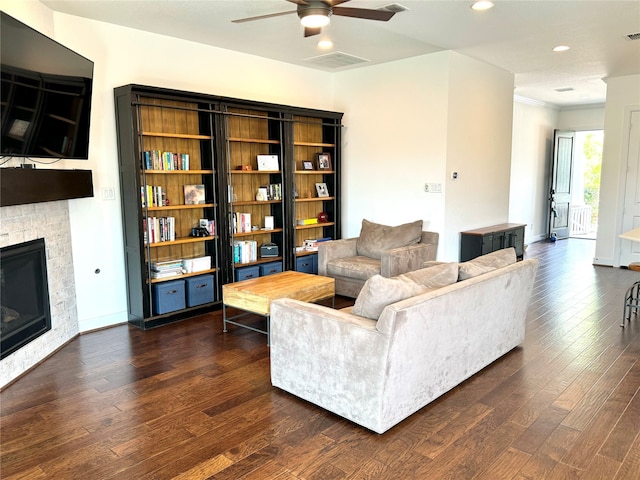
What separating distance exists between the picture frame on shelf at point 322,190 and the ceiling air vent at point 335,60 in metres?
1.52

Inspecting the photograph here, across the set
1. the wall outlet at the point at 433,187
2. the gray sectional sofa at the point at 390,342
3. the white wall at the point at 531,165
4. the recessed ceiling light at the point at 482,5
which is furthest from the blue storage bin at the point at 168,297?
the white wall at the point at 531,165

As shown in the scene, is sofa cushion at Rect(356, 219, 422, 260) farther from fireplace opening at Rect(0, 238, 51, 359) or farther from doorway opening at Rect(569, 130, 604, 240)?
doorway opening at Rect(569, 130, 604, 240)

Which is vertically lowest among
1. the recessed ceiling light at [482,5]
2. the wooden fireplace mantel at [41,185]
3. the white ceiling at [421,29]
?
the wooden fireplace mantel at [41,185]

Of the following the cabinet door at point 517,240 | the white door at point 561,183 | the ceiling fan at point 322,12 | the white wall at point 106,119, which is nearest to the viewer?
the ceiling fan at point 322,12

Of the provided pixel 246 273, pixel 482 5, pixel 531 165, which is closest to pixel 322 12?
pixel 482 5

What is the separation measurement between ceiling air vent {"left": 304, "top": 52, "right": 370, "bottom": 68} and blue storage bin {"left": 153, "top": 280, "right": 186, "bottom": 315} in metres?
3.05

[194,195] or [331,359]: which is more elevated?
[194,195]

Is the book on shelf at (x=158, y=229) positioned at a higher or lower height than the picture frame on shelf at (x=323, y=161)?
lower

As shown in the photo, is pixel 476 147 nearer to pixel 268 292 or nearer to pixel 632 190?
pixel 632 190

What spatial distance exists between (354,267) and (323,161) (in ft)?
5.81

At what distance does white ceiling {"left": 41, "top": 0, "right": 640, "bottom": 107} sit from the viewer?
3.89m

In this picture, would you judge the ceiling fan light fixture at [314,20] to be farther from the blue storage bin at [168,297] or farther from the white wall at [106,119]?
the blue storage bin at [168,297]

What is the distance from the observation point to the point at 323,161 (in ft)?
20.6

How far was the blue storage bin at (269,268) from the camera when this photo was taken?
5.43m
